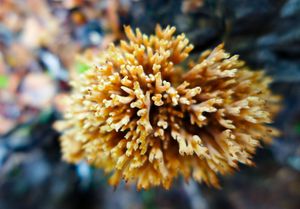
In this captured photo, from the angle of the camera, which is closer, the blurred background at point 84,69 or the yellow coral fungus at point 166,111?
the yellow coral fungus at point 166,111

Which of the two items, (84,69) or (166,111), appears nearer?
(166,111)

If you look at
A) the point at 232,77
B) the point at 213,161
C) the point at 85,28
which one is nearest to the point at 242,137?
the point at 213,161

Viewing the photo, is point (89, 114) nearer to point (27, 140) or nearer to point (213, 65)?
point (213, 65)

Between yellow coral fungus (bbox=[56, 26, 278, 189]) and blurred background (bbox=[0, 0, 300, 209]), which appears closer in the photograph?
yellow coral fungus (bbox=[56, 26, 278, 189])
